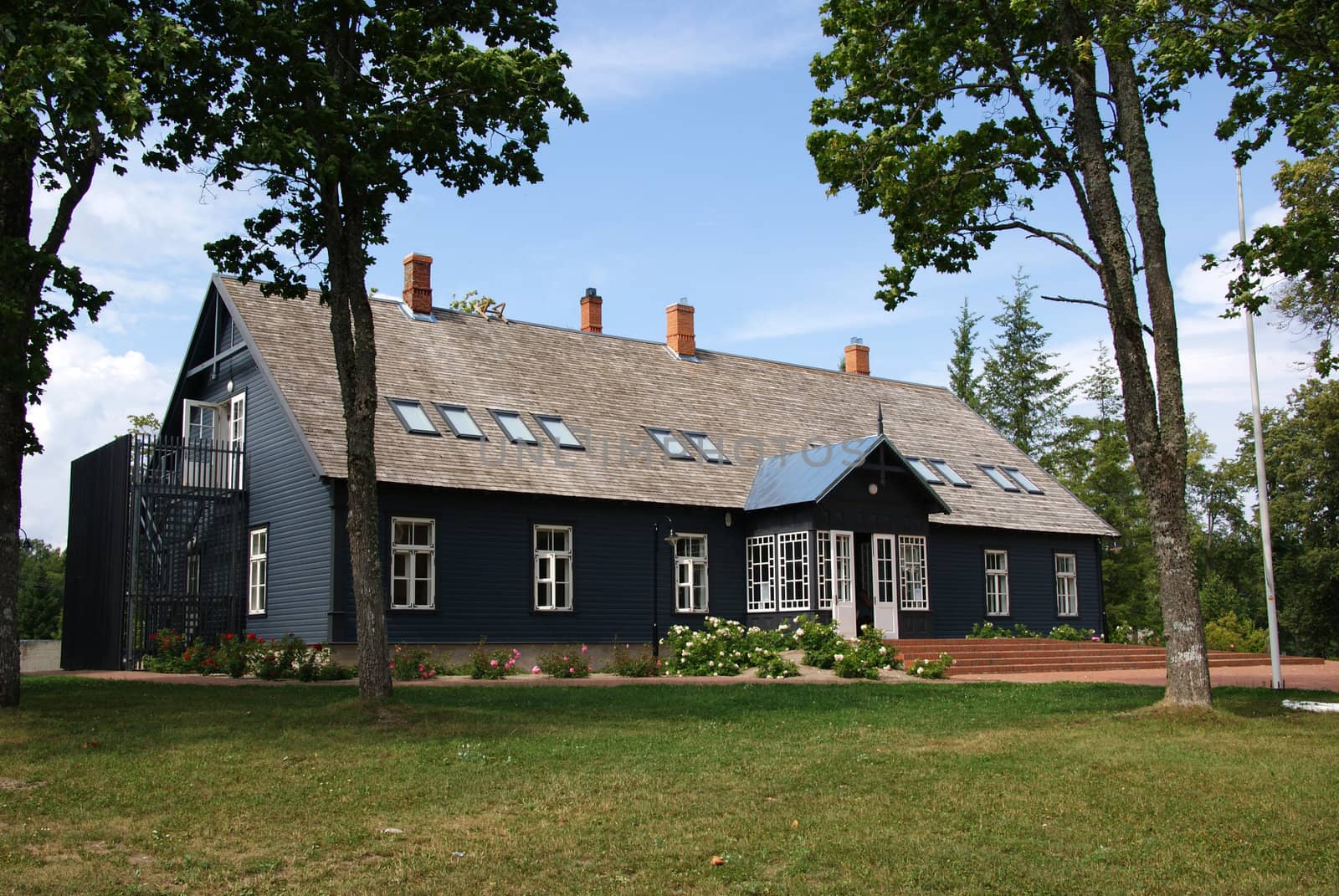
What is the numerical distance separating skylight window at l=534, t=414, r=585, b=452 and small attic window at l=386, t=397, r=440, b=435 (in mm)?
2680

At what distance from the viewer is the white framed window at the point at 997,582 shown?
29812mm

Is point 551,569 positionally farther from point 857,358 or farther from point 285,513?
point 857,358

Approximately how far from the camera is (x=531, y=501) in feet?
77.6

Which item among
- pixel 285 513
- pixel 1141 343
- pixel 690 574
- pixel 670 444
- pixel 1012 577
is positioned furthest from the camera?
pixel 1012 577

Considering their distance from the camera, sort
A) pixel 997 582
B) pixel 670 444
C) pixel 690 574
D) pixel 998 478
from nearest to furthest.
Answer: pixel 690 574, pixel 670 444, pixel 997 582, pixel 998 478

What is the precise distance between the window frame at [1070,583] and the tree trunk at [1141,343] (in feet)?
60.1

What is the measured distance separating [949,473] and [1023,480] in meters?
2.95

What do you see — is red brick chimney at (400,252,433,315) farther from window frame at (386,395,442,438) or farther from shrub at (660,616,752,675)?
shrub at (660,616,752,675)

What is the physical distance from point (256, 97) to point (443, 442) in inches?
444

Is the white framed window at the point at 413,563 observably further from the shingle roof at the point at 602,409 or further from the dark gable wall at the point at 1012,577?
the dark gable wall at the point at 1012,577

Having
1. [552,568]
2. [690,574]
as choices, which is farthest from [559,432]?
[690,574]

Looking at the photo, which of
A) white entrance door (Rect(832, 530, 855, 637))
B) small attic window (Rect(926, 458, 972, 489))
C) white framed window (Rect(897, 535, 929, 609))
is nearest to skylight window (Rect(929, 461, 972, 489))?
small attic window (Rect(926, 458, 972, 489))

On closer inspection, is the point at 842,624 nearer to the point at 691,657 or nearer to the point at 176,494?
the point at 691,657

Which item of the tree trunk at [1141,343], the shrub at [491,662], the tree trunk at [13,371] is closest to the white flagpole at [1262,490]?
the tree trunk at [1141,343]
